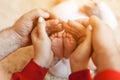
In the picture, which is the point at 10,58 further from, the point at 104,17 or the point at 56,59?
the point at 104,17

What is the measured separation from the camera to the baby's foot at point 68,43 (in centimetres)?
75

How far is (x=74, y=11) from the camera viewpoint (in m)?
1.02

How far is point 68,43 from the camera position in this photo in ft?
2.47

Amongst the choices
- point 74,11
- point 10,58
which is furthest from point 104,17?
point 10,58

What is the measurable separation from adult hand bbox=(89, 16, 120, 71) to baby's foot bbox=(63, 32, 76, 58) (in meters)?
0.08

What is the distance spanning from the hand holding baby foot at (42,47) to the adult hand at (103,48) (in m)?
A: 0.14

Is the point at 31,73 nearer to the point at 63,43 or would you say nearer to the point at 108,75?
the point at 63,43

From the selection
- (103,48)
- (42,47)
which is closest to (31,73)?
(42,47)

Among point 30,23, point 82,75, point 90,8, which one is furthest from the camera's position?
point 90,8

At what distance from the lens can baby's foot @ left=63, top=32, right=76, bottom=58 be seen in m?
0.75

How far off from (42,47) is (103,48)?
0.19 meters

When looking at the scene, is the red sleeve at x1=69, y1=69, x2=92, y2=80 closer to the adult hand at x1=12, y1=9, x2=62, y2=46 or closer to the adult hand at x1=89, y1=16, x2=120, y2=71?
the adult hand at x1=89, y1=16, x2=120, y2=71

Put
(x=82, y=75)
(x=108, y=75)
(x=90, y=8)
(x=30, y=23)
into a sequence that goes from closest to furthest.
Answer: (x=108, y=75)
(x=82, y=75)
(x=30, y=23)
(x=90, y=8)

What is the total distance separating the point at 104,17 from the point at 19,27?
0.36 m
